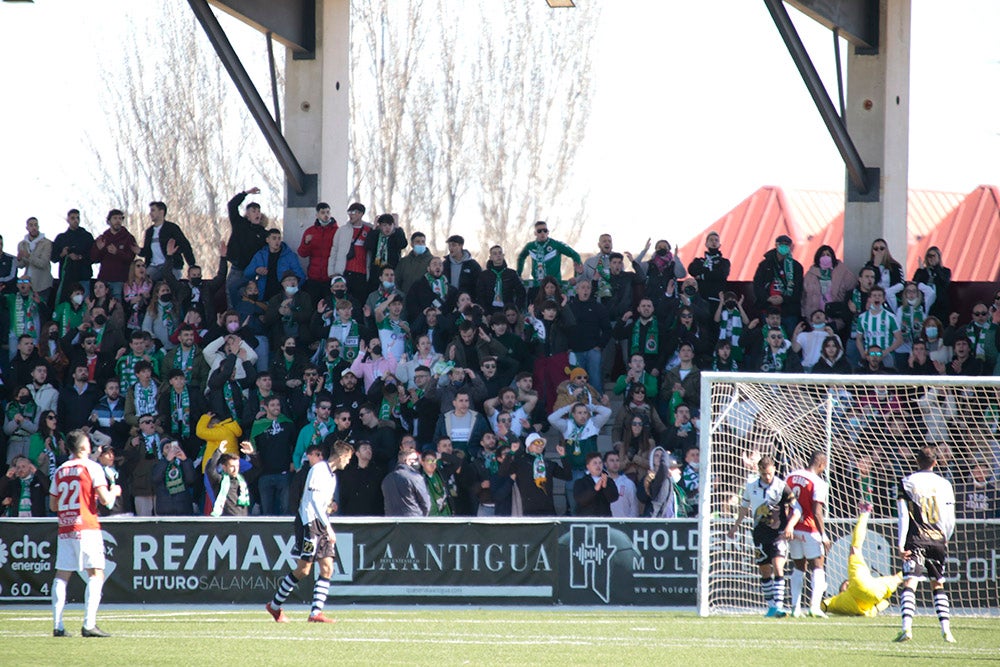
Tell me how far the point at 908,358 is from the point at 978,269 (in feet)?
60.9

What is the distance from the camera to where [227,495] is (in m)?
17.3

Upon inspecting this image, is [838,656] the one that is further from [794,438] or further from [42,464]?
[42,464]

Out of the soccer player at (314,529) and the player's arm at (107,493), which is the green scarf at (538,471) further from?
the player's arm at (107,493)

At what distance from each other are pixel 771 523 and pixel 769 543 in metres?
0.22

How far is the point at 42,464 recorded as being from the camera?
61.6ft

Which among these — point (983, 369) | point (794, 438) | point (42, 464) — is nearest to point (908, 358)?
point (983, 369)

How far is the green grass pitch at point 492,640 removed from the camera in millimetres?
10664

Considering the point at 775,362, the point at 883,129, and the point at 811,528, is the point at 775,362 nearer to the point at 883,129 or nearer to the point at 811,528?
the point at 811,528

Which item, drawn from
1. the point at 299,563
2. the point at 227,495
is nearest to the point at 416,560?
the point at 227,495

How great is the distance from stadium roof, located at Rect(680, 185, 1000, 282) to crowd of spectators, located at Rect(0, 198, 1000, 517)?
16610 mm

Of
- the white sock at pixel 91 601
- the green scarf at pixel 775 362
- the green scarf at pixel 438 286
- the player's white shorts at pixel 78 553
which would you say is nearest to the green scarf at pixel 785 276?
the green scarf at pixel 775 362

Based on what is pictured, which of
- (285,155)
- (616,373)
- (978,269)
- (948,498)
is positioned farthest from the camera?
(978,269)

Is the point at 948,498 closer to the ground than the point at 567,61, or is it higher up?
closer to the ground

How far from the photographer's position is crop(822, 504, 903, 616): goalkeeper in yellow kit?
49.6ft
